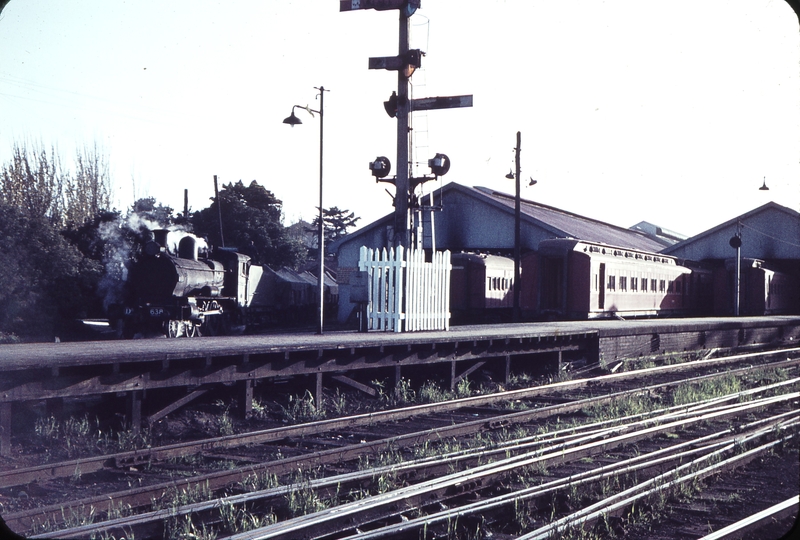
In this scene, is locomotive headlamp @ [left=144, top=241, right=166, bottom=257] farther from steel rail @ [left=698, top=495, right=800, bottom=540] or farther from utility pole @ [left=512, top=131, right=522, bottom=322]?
steel rail @ [left=698, top=495, right=800, bottom=540]

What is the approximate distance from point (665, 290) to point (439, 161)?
19280mm

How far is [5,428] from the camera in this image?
255 inches

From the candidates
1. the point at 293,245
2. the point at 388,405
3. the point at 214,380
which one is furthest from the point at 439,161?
the point at 293,245

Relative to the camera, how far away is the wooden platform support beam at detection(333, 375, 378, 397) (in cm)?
1030

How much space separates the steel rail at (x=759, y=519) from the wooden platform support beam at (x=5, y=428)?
19.6ft

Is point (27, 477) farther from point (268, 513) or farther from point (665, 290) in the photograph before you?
point (665, 290)

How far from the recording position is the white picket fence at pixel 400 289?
42.5 ft

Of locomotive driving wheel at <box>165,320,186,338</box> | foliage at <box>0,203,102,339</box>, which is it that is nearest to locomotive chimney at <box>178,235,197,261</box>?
locomotive driving wheel at <box>165,320,186,338</box>

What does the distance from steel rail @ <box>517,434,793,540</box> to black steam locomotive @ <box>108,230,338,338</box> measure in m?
14.7

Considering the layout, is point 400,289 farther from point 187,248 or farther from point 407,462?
point 187,248

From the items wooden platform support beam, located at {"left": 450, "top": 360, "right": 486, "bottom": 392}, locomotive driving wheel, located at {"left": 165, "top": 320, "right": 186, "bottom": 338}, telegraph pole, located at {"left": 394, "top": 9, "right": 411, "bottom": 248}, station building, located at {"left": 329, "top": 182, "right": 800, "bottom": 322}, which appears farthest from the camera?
station building, located at {"left": 329, "top": 182, "right": 800, "bottom": 322}

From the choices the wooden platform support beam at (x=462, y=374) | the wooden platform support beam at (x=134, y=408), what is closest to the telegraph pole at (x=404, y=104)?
the wooden platform support beam at (x=462, y=374)

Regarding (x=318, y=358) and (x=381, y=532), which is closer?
(x=381, y=532)

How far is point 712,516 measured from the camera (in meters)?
5.42
